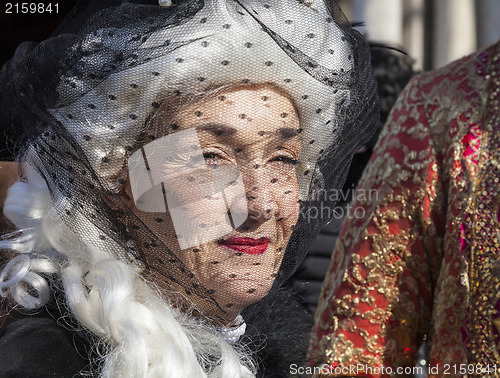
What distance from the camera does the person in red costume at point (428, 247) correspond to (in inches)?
73.1

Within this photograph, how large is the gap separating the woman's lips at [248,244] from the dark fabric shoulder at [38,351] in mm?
387

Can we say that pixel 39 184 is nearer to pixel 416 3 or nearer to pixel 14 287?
pixel 14 287

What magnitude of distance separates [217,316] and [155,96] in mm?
518

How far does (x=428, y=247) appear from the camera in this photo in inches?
77.2

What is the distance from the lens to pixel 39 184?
5.19 ft

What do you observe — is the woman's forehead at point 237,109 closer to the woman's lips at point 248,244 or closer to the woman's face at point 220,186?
the woman's face at point 220,186

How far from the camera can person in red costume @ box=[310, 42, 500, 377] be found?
6.09 ft

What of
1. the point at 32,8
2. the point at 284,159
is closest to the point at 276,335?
the point at 284,159

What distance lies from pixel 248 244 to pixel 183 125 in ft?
1.00

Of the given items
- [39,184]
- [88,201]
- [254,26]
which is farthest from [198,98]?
[39,184]

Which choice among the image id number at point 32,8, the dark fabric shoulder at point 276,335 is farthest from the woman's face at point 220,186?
the image id number at point 32,8

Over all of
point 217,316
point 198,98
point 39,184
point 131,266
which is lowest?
point 217,316

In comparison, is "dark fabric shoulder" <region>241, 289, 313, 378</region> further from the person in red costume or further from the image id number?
the image id number

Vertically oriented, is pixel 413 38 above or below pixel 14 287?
below
